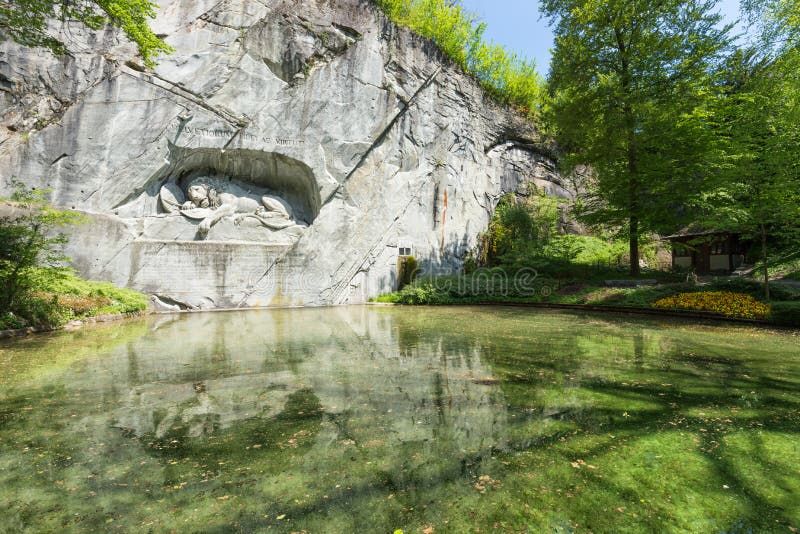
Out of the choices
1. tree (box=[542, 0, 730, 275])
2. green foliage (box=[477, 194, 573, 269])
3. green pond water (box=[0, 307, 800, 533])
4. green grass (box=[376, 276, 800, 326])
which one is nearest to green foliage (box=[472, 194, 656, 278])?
green foliage (box=[477, 194, 573, 269])

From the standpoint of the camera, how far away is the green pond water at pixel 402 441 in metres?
2.17

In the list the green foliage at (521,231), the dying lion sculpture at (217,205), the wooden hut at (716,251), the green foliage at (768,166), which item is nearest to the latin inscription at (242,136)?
the dying lion sculpture at (217,205)

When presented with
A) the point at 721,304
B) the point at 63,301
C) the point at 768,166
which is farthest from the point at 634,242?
the point at 63,301

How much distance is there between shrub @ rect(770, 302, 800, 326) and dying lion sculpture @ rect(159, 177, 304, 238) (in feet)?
49.7

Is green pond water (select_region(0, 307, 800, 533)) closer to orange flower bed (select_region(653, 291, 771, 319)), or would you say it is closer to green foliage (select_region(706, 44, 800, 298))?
orange flower bed (select_region(653, 291, 771, 319))

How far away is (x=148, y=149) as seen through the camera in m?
13.7

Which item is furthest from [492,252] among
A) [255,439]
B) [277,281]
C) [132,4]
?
[255,439]

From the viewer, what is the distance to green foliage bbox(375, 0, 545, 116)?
68.2 ft

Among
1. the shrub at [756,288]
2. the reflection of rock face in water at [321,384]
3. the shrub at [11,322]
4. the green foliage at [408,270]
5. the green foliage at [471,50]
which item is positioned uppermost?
the green foliage at [471,50]

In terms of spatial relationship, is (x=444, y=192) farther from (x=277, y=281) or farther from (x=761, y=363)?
(x=761, y=363)

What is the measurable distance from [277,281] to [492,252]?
11.2 m

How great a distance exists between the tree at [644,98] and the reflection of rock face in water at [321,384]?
39.0ft

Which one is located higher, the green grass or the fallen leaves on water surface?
the green grass

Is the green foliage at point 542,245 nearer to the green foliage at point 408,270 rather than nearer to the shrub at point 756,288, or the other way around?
the green foliage at point 408,270
